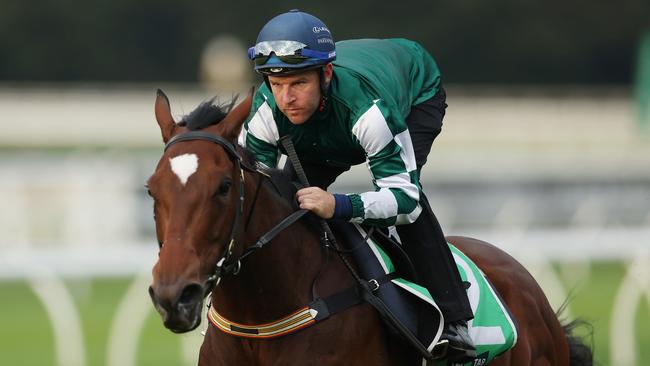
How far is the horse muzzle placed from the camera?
11.2 ft

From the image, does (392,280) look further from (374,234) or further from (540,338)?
(540,338)

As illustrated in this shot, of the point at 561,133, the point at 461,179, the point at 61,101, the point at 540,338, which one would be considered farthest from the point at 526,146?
the point at 540,338

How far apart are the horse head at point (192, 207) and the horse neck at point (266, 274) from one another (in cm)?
24

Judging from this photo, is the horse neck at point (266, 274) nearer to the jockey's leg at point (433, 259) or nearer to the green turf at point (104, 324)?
the jockey's leg at point (433, 259)

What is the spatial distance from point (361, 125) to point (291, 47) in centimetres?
36

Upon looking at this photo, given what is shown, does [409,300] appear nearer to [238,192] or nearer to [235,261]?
[235,261]

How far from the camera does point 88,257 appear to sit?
7.96m

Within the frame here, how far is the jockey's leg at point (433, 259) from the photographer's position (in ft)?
15.0

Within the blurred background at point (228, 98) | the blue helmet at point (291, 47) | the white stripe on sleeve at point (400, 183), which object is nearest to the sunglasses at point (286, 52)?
the blue helmet at point (291, 47)

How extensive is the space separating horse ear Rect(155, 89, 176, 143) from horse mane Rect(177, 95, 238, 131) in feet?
0.13

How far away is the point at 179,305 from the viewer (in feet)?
11.3

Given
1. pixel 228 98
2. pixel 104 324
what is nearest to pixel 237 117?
pixel 104 324

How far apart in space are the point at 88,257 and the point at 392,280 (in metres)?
3.98

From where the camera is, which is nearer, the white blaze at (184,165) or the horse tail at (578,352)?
the white blaze at (184,165)
